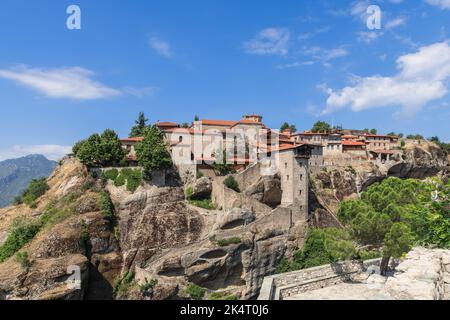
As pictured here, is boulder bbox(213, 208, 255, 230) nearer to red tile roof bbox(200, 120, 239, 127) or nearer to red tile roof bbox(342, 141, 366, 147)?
red tile roof bbox(200, 120, 239, 127)

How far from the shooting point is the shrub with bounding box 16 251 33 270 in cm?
3058

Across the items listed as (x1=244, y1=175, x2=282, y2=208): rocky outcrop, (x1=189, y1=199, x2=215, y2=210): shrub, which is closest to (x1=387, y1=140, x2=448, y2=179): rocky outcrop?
(x1=244, y1=175, x2=282, y2=208): rocky outcrop

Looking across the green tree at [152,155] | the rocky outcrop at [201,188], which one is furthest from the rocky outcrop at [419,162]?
the green tree at [152,155]

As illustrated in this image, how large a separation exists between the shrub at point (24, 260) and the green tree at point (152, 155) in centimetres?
1443

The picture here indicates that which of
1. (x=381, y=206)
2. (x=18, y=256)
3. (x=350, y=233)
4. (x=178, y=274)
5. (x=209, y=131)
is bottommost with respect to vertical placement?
(x=178, y=274)

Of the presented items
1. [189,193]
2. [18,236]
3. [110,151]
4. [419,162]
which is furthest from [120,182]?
[419,162]

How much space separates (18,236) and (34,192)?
8.92 m

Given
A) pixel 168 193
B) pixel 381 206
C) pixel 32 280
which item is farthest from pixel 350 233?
pixel 32 280

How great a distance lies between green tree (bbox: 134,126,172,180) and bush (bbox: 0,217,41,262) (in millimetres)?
12520

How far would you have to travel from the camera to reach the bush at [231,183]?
134 feet

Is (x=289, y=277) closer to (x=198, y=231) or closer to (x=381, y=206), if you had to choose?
(x=381, y=206)

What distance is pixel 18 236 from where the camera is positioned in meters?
34.3
